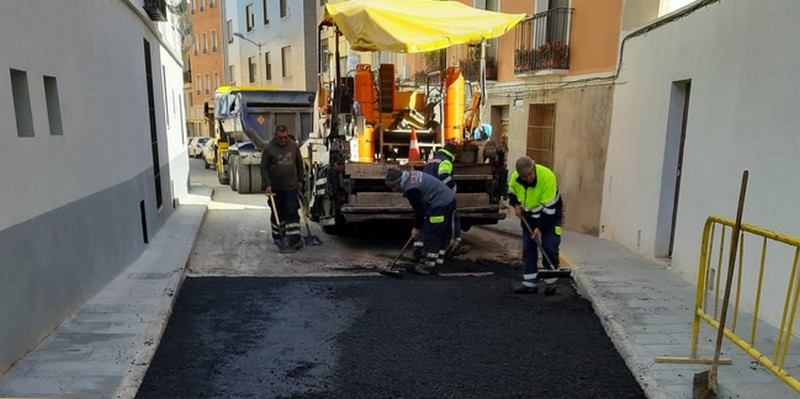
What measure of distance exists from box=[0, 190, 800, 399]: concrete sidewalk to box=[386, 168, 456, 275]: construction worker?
5.05ft

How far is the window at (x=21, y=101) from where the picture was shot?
12.5ft

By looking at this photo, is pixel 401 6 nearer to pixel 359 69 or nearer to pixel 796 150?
pixel 359 69

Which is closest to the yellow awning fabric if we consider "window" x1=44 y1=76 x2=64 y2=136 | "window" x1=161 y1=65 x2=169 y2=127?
"window" x1=44 y1=76 x2=64 y2=136

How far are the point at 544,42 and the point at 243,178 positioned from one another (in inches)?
298

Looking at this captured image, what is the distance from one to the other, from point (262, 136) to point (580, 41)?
301 inches

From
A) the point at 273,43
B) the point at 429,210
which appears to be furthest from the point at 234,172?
the point at 273,43

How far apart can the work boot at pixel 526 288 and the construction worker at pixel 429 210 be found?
1.14 metres

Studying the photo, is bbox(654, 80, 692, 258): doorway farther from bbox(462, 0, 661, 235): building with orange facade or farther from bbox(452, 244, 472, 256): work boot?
bbox(452, 244, 472, 256): work boot

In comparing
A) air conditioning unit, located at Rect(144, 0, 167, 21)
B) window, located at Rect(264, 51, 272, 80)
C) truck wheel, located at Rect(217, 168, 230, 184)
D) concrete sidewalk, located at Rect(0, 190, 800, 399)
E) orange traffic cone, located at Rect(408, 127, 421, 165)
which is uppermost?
window, located at Rect(264, 51, 272, 80)

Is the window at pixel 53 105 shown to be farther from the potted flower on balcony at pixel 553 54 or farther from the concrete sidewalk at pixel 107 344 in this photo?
the potted flower on balcony at pixel 553 54

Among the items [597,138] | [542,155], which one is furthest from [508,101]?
[597,138]

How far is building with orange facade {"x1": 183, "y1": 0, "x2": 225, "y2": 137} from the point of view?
38.1m

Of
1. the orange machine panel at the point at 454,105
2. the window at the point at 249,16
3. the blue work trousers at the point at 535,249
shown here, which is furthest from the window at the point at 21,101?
the window at the point at 249,16

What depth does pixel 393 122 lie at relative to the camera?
333 inches
